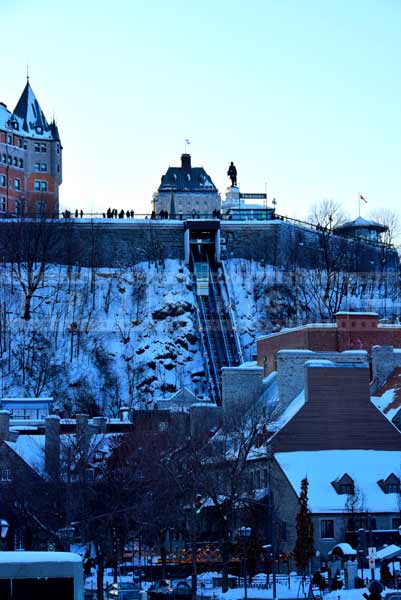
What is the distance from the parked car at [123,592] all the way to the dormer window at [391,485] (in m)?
22.2

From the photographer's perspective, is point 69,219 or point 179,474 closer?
point 179,474

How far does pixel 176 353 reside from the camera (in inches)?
4988

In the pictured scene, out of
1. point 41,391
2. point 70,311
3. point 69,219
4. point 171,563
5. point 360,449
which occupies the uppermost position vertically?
point 69,219

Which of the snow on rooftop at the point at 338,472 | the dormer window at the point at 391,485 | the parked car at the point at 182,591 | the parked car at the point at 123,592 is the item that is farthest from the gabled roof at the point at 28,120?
the parked car at the point at 123,592

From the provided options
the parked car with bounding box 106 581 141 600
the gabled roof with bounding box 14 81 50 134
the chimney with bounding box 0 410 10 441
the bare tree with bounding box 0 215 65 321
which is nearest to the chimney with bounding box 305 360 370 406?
the chimney with bounding box 0 410 10 441

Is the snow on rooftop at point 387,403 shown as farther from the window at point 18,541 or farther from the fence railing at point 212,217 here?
the fence railing at point 212,217

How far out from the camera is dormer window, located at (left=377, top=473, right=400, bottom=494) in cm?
7481

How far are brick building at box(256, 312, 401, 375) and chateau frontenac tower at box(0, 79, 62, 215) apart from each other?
183 ft

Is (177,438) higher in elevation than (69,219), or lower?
lower

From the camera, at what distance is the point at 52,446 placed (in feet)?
275

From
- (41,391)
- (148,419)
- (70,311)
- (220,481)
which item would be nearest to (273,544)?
(220,481)

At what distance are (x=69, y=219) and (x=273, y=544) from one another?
242 ft

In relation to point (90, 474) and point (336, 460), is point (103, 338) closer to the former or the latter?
point (90, 474)

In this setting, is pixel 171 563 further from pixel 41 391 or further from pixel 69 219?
pixel 69 219
